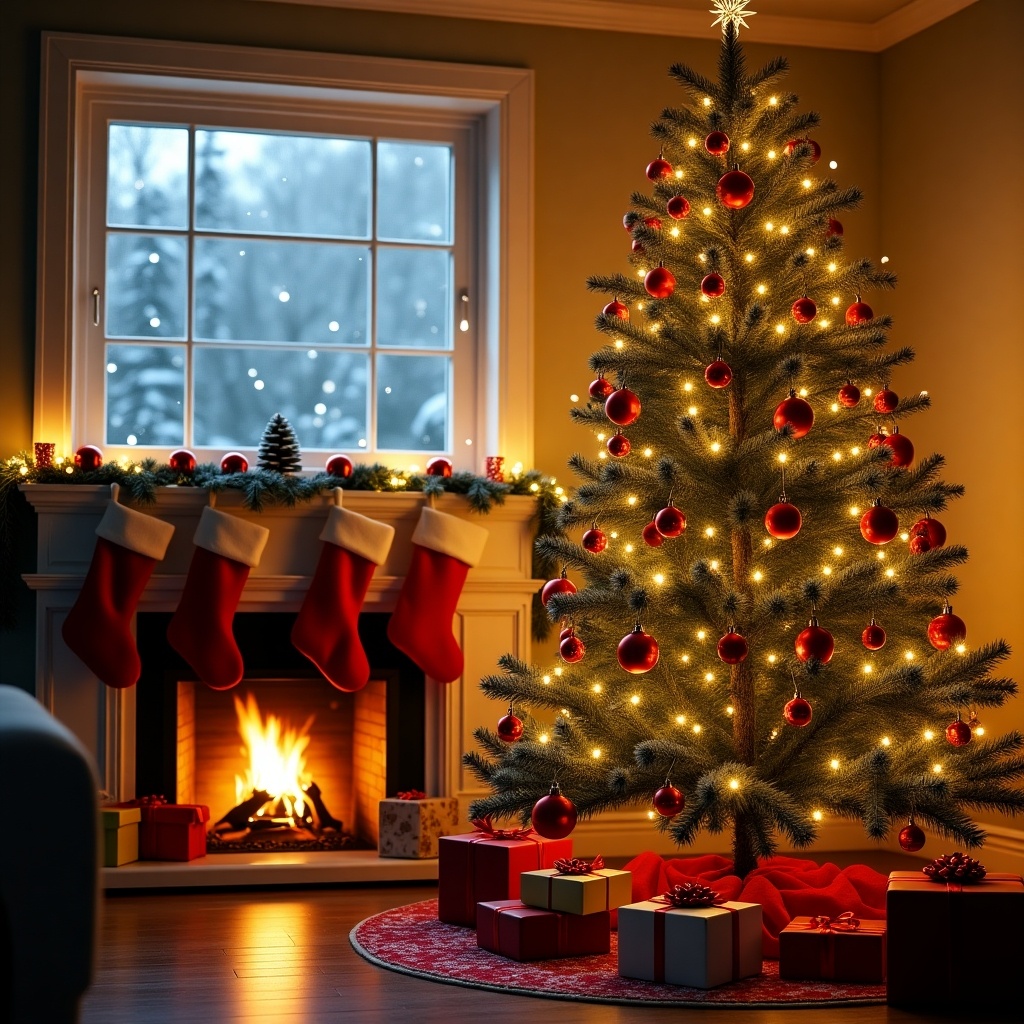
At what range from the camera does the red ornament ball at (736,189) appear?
3.26 m

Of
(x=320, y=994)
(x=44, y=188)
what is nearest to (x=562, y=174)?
(x=44, y=188)

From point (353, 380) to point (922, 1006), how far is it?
2637 mm

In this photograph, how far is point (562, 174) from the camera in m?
4.54

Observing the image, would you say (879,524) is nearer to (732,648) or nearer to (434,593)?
(732,648)

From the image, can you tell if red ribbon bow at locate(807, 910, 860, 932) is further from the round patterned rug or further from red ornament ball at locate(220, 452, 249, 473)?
red ornament ball at locate(220, 452, 249, 473)

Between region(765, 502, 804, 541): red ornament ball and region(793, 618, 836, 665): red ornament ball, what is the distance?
0.70 feet

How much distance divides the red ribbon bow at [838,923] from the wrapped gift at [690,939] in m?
0.13

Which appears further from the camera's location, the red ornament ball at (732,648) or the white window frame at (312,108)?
the white window frame at (312,108)

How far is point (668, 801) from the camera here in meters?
2.98

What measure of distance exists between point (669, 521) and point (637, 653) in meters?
0.30

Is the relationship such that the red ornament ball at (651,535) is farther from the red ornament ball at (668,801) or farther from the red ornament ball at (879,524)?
the red ornament ball at (668,801)

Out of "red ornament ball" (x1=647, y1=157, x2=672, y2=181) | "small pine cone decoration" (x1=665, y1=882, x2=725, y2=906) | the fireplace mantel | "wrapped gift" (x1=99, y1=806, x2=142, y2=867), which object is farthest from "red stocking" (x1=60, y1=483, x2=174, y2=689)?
"small pine cone decoration" (x1=665, y1=882, x2=725, y2=906)

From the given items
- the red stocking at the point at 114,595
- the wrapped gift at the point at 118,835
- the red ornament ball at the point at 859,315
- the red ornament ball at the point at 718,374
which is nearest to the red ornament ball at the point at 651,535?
the red ornament ball at the point at 718,374

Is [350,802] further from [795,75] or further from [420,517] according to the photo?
[795,75]
